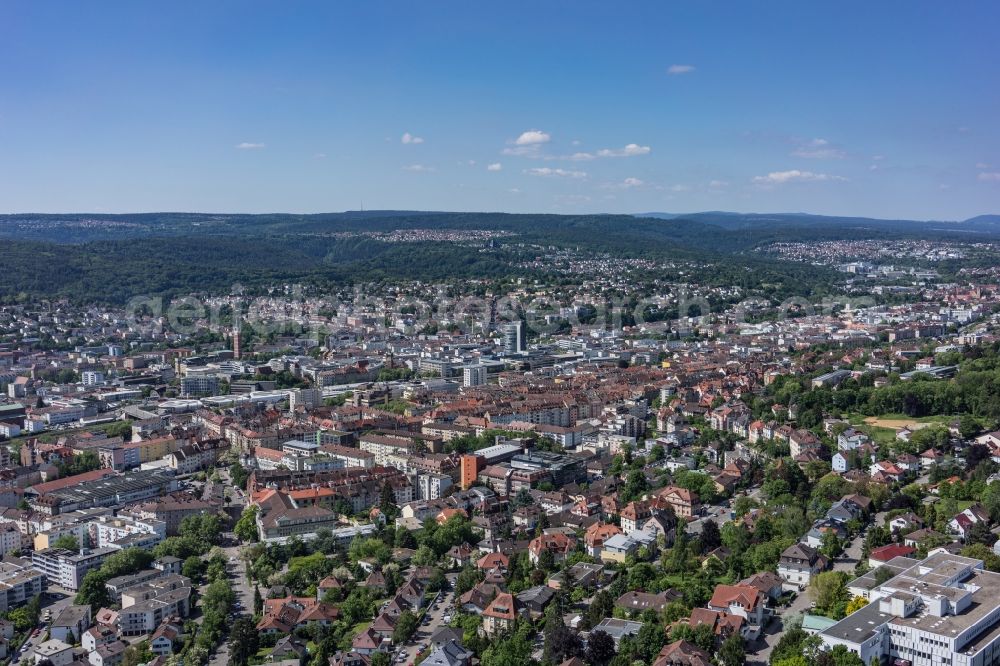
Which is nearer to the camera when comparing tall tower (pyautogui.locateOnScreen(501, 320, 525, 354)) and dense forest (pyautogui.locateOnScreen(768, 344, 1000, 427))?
dense forest (pyautogui.locateOnScreen(768, 344, 1000, 427))

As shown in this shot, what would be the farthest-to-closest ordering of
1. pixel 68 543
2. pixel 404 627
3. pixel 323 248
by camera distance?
pixel 323 248
pixel 68 543
pixel 404 627

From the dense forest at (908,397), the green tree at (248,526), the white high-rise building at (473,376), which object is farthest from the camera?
the white high-rise building at (473,376)

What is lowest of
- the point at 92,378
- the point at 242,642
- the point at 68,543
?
the point at 92,378

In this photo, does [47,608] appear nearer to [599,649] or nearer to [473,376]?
[599,649]

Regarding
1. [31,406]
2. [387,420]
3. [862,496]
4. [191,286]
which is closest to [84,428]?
[31,406]

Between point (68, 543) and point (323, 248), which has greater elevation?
point (323, 248)

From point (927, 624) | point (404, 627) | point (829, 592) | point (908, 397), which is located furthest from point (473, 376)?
point (927, 624)

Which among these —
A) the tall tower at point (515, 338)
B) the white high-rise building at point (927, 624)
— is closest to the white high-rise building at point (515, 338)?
the tall tower at point (515, 338)

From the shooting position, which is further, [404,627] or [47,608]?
[47,608]

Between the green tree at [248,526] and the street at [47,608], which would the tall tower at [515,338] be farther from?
the street at [47,608]

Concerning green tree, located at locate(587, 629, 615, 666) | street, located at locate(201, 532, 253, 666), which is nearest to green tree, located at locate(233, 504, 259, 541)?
street, located at locate(201, 532, 253, 666)

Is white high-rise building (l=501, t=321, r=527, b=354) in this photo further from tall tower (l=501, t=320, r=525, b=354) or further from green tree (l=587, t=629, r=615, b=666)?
green tree (l=587, t=629, r=615, b=666)

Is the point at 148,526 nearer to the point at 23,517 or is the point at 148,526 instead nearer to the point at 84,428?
the point at 23,517
